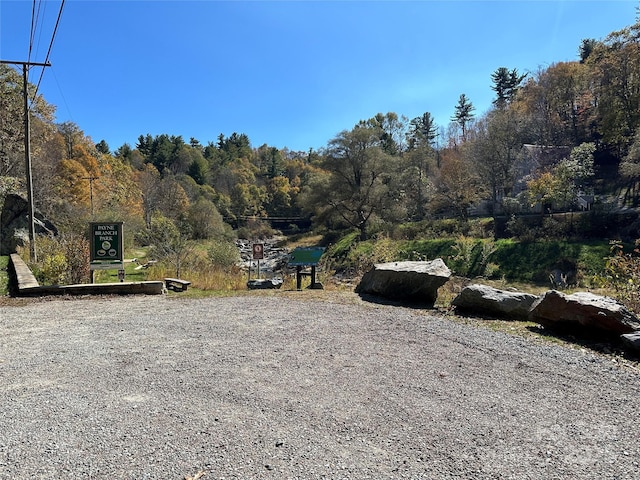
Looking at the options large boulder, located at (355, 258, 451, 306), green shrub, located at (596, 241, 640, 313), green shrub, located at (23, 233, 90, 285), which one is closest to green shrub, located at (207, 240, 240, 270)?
green shrub, located at (23, 233, 90, 285)

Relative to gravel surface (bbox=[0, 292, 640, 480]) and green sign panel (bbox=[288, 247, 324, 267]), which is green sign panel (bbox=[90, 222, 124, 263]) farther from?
green sign panel (bbox=[288, 247, 324, 267])

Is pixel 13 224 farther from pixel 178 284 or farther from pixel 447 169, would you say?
pixel 447 169

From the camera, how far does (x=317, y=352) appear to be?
185 inches

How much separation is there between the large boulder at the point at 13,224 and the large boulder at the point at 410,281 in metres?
14.3

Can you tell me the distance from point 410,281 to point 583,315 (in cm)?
309

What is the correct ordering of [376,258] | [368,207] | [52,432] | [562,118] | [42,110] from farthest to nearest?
[562,118]
[368,207]
[42,110]
[376,258]
[52,432]

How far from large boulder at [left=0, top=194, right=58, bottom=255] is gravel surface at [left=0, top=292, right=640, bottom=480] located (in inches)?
515

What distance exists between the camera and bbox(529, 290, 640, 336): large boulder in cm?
499

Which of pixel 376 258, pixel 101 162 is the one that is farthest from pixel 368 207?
pixel 101 162

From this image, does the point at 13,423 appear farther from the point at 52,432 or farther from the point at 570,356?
the point at 570,356

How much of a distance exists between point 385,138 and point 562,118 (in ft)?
66.6

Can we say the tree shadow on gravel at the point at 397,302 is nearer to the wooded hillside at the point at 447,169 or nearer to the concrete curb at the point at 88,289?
the concrete curb at the point at 88,289

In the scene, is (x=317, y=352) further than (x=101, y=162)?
No

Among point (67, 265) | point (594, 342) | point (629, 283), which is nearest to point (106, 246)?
point (67, 265)
